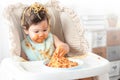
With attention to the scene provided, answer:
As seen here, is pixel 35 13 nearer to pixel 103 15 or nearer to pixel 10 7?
pixel 10 7

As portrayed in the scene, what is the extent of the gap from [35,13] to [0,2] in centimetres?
32

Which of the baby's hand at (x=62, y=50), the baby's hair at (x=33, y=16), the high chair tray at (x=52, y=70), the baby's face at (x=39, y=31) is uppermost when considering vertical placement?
the baby's hair at (x=33, y=16)

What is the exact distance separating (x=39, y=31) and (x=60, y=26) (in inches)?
7.0

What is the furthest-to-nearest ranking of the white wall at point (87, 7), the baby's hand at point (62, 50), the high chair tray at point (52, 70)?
1. the white wall at point (87, 7)
2. the baby's hand at point (62, 50)
3. the high chair tray at point (52, 70)

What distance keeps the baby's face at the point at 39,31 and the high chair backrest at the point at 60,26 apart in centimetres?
7

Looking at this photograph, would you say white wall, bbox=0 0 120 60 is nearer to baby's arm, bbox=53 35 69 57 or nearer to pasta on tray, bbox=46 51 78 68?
baby's arm, bbox=53 35 69 57

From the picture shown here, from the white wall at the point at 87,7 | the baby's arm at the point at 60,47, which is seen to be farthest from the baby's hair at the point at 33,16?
the white wall at the point at 87,7

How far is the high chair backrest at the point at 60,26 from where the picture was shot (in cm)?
102

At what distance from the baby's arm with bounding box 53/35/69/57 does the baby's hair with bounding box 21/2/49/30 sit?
0.13m

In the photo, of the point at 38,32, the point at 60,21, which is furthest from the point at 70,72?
the point at 60,21

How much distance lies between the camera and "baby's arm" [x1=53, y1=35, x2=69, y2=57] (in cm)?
99

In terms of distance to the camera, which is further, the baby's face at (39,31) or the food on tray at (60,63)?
the baby's face at (39,31)

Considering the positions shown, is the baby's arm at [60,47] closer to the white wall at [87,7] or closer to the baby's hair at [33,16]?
the baby's hair at [33,16]

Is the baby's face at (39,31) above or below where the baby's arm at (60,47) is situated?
above
